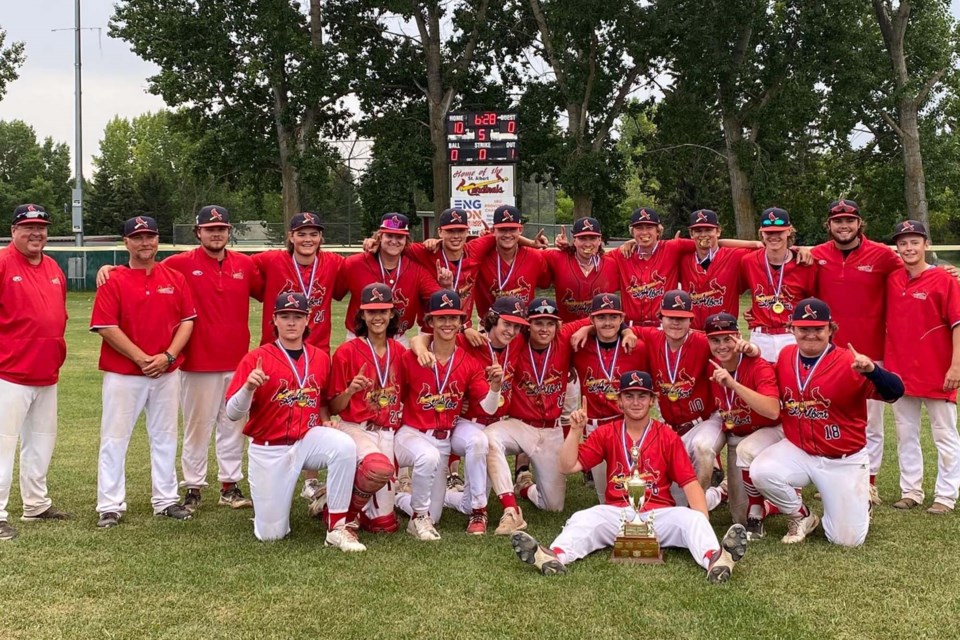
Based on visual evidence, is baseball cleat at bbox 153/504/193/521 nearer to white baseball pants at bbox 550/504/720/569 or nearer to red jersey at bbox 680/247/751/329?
white baseball pants at bbox 550/504/720/569

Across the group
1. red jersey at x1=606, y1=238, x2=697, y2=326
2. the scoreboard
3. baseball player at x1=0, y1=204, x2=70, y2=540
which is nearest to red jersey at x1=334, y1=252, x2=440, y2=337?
red jersey at x1=606, y1=238, x2=697, y2=326

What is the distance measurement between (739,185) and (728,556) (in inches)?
1090

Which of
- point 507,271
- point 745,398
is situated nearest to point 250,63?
point 507,271

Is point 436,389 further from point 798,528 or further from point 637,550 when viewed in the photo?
point 798,528

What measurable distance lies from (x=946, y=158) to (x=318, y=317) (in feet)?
98.1

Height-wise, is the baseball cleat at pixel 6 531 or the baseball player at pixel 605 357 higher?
the baseball player at pixel 605 357

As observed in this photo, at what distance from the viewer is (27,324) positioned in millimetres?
6621

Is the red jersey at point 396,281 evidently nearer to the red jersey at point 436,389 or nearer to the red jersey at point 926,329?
the red jersey at point 436,389

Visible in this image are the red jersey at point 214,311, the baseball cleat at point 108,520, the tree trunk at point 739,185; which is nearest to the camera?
the baseball cleat at point 108,520

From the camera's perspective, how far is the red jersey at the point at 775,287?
297 inches

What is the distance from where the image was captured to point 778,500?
631cm

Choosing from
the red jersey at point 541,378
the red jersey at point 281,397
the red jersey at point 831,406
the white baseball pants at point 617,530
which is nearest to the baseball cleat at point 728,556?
the white baseball pants at point 617,530

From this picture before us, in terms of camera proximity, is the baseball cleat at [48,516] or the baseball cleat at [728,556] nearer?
the baseball cleat at [728,556]

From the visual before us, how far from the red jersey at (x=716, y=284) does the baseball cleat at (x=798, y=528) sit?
207cm
